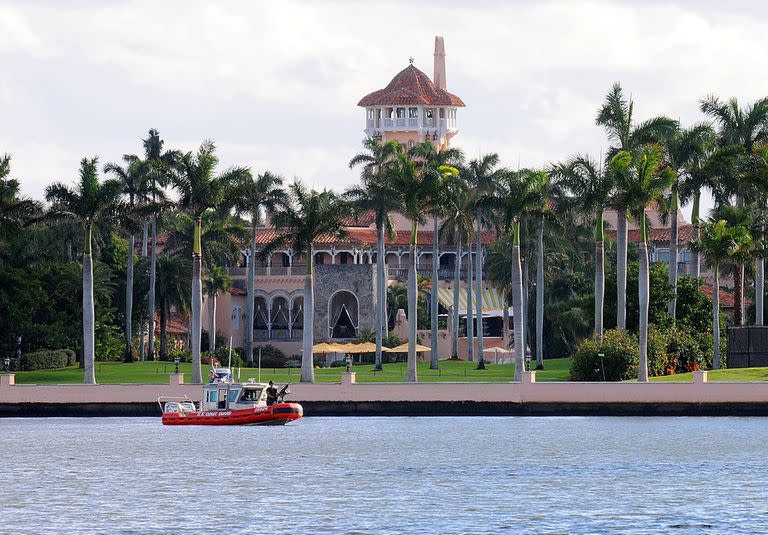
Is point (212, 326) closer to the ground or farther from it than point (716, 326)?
farther from it

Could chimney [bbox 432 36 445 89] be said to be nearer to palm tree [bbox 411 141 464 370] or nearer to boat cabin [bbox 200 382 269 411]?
palm tree [bbox 411 141 464 370]

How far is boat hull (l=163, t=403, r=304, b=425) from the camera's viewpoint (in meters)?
74.8

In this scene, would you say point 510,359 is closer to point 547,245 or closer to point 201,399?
point 547,245

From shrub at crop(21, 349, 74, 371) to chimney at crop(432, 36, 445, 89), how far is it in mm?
66869

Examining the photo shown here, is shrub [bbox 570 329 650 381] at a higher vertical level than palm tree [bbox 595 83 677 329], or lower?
lower

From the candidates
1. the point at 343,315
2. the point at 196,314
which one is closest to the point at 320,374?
the point at 196,314

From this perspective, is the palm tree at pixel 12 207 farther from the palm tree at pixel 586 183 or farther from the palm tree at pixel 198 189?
the palm tree at pixel 586 183

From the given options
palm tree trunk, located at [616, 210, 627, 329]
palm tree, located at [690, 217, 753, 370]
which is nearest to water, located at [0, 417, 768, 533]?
palm tree trunk, located at [616, 210, 627, 329]

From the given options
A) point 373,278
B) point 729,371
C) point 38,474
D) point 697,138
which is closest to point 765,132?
point 697,138

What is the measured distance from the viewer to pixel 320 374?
317 feet

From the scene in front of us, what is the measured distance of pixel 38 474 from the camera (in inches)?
2323

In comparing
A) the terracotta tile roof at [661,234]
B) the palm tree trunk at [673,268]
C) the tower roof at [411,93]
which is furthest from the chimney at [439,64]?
the palm tree trunk at [673,268]

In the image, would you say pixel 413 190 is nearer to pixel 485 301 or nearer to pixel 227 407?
pixel 227 407

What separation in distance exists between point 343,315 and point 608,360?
43.2 meters
